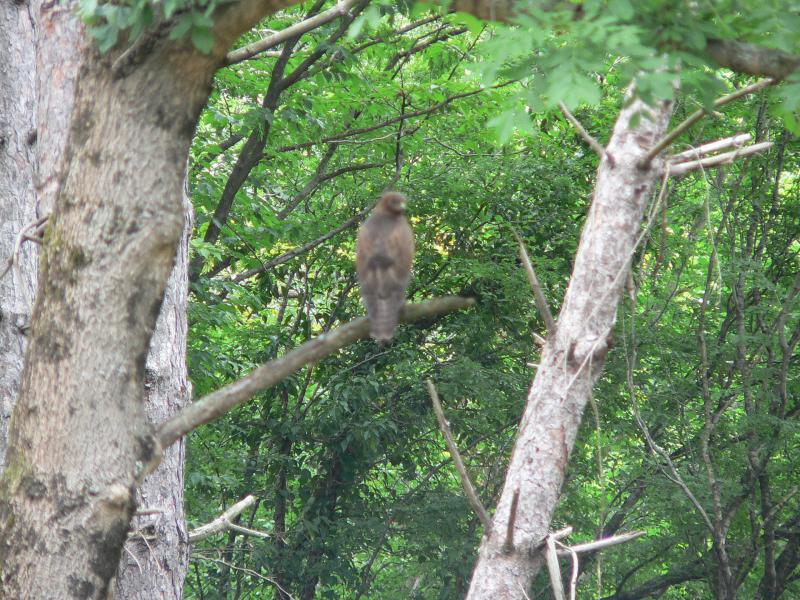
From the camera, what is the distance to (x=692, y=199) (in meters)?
8.52

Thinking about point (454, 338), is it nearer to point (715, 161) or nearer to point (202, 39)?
point (715, 161)

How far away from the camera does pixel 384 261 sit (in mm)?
3609

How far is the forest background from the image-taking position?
738cm

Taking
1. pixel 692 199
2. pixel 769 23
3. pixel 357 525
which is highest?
pixel 769 23

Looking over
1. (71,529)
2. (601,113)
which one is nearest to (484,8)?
(71,529)

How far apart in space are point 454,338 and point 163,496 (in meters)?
5.42

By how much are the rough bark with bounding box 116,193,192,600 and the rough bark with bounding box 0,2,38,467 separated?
50 cm

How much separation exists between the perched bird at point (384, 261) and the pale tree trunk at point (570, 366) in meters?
0.74

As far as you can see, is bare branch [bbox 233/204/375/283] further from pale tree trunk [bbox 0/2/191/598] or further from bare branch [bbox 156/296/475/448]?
bare branch [bbox 156/296/475/448]

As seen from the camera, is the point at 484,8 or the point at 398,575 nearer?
the point at 484,8

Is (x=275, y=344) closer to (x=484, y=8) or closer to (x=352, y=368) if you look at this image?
(x=352, y=368)

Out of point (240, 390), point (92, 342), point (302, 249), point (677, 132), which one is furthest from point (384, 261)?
point (302, 249)

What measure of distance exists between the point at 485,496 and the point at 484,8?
23.0ft

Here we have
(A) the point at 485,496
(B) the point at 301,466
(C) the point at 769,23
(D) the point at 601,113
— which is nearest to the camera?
(C) the point at 769,23
